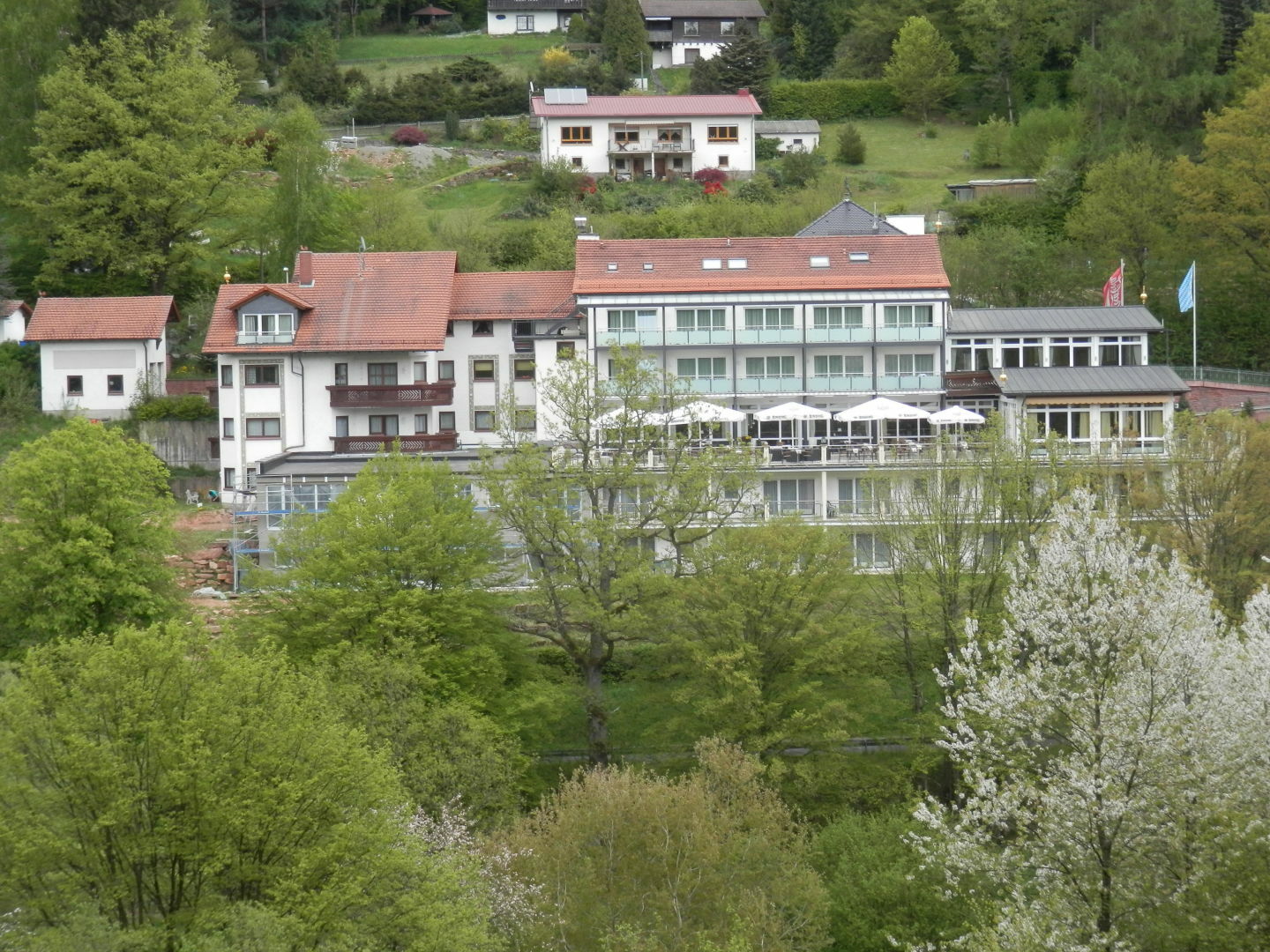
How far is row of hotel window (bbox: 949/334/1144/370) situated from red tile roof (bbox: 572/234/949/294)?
2.43m

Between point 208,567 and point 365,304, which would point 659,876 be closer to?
point 208,567

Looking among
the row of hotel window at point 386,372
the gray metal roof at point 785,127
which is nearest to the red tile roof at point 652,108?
the gray metal roof at point 785,127

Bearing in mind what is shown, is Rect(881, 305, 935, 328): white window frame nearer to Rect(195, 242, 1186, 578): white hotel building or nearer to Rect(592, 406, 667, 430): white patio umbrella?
Rect(195, 242, 1186, 578): white hotel building

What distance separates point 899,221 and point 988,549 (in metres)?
25.8

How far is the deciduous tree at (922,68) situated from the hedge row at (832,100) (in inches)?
35.6

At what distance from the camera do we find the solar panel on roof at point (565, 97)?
8581 centimetres

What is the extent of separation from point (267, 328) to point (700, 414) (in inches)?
671

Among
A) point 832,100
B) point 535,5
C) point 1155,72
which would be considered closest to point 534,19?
point 535,5

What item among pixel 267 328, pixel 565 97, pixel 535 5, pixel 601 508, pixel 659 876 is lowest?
pixel 659 876

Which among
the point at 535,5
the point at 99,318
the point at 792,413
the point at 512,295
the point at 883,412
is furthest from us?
the point at 535,5

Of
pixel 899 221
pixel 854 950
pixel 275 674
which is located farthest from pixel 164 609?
pixel 899 221

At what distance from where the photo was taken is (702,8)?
106 metres

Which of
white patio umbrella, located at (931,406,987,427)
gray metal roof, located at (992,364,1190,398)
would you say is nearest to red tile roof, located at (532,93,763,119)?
gray metal roof, located at (992,364,1190,398)

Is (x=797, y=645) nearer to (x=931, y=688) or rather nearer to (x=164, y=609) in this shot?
(x=931, y=688)
